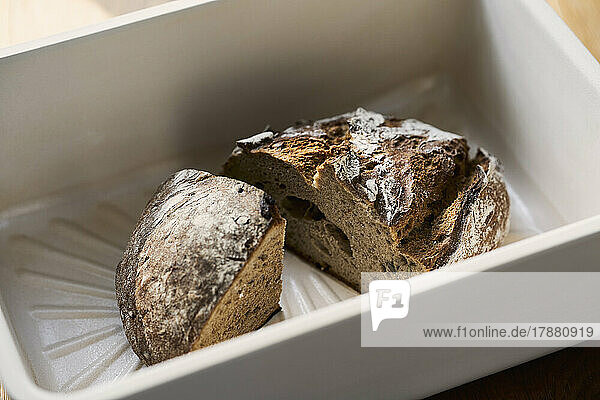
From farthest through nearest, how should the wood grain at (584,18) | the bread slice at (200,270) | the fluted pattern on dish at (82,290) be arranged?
1. the wood grain at (584,18)
2. the fluted pattern on dish at (82,290)
3. the bread slice at (200,270)

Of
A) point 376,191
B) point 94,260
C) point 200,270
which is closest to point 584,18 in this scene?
point 376,191

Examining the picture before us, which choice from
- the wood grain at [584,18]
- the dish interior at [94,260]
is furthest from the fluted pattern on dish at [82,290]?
the wood grain at [584,18]

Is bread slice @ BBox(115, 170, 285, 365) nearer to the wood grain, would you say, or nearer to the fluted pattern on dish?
the fluted pattern on dish

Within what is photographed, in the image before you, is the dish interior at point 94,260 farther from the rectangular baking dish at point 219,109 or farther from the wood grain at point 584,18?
the wood grain at point 584,18

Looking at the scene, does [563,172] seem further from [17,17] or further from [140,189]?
[17,17]

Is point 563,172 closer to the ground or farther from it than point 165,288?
farther from it

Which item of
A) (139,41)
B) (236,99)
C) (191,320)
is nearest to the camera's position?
(191,320)

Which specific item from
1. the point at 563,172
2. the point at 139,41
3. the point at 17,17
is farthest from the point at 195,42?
the point at 563,172
